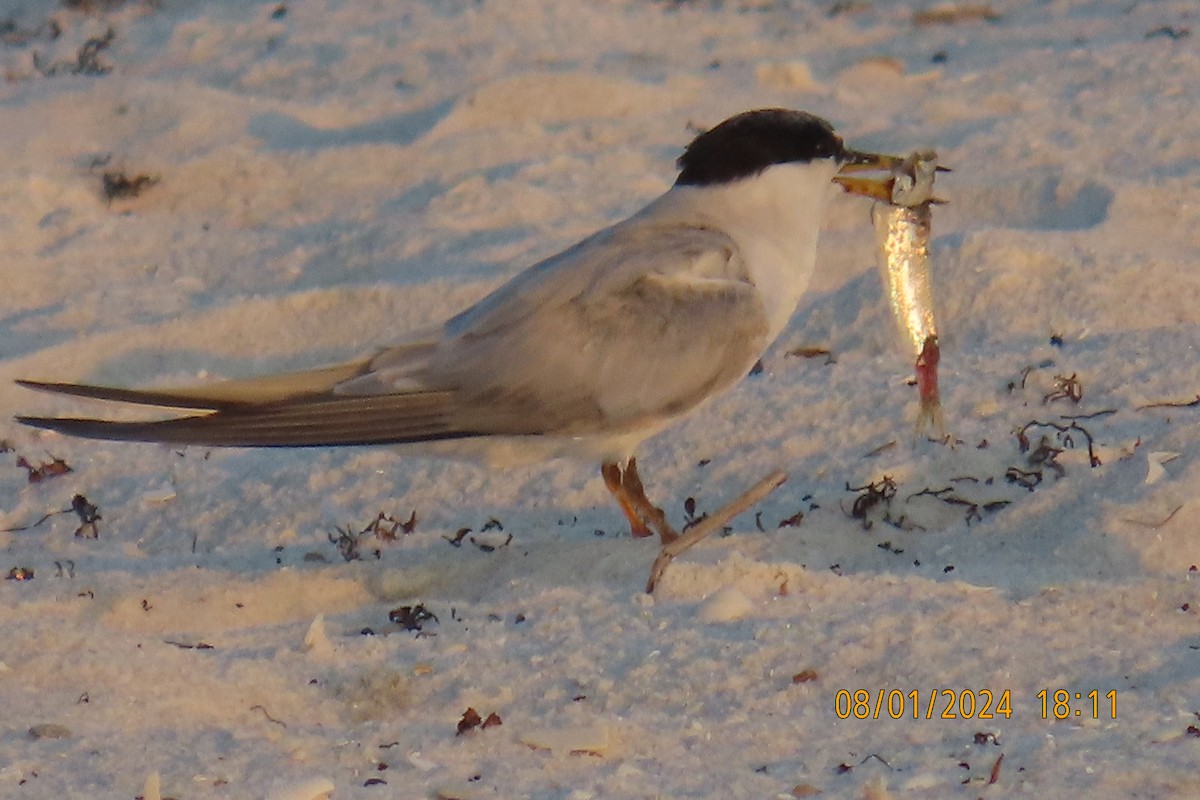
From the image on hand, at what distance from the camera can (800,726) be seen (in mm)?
2785

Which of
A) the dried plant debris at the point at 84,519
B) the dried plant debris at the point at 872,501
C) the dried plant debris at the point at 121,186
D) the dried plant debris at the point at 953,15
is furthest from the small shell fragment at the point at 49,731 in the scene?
the dried plant debris at the point at 953,15

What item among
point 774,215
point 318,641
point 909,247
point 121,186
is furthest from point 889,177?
point 121,186

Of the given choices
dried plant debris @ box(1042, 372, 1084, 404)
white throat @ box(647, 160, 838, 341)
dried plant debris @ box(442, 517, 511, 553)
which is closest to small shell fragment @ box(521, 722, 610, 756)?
dried plant debris @ box(442, 517, 511, 553)

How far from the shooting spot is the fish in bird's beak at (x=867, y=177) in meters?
3.99

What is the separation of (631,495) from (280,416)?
76 centimetres

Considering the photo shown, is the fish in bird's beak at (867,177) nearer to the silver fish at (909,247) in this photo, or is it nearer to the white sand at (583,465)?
the silver fish at (909,247)

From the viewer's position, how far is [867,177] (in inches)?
159

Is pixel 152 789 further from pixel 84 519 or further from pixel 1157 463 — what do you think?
pixel 1157 463

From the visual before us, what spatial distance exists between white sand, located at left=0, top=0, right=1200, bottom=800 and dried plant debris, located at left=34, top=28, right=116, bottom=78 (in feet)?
0.14

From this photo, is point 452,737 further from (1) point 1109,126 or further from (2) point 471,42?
(2) point 471,42

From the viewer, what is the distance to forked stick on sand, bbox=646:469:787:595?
10.8ft

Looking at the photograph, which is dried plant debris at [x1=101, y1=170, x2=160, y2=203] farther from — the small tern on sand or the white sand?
the small tern on sand

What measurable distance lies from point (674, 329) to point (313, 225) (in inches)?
101

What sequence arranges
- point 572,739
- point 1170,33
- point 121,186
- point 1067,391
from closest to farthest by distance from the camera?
point 572,739
point 1067,391
point 121,186
point 1170,33
